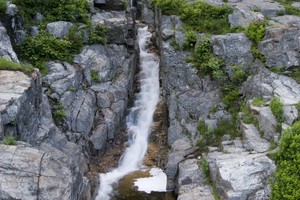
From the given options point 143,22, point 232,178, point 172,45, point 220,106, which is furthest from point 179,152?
point 143,22

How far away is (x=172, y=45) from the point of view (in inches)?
853

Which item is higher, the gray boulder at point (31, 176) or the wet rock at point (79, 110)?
the gray boulder at point (31, 176)

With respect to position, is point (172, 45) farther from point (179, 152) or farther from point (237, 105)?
point (179, 152)

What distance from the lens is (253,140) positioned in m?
15.3

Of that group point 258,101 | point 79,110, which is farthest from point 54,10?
point 258,101

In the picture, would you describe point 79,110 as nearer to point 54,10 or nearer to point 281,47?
point 54,10

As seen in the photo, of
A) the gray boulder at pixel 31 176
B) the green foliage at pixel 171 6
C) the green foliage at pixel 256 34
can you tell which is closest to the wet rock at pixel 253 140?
the green foliage at pixel 256 34

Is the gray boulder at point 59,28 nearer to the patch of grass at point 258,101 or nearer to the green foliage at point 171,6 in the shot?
the green foliage at point 171,6

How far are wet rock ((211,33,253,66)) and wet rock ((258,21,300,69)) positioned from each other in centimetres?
74

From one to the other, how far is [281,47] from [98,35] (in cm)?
959

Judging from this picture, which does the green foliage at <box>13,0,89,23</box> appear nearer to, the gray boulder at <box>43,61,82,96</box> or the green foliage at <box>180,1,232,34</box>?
the gray boulder at <box>43,61,82,96</box>

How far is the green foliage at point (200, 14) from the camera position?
2211 centimetres

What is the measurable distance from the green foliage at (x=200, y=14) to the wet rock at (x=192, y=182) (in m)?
8.64

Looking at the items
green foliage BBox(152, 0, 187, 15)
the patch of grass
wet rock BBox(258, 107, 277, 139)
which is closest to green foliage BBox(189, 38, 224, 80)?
the patch of grass
